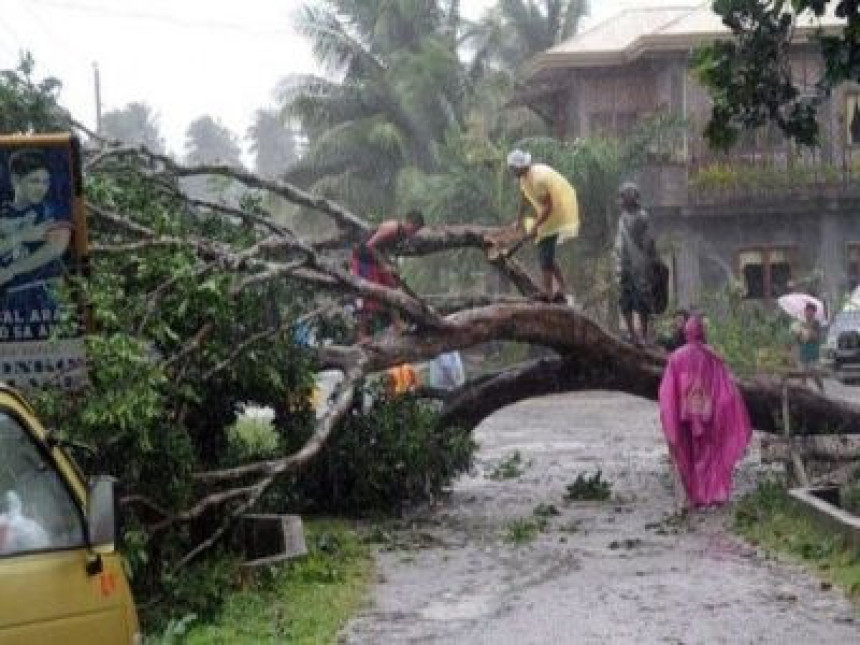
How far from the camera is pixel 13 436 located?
5148 mm

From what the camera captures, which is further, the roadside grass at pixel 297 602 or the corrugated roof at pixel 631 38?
the corrugated roof at pixel 631 38

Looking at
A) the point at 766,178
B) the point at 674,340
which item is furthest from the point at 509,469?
the point at 766,178

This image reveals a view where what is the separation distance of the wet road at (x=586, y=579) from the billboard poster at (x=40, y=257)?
2.22 metres

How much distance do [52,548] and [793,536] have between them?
23.4ft

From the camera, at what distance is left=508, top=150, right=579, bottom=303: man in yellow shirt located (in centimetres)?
1430

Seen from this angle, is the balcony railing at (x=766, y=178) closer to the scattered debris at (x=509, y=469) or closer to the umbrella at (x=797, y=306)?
the umbrella at (x=797, y=306)

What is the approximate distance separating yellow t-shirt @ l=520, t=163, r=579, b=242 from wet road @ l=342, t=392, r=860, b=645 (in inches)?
98.7

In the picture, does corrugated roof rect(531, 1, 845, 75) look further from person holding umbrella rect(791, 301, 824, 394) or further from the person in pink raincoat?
the person in pink raincoat

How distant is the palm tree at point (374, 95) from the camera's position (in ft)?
112

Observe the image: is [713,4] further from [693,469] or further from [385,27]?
[385,27]

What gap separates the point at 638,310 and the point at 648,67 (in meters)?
18.7

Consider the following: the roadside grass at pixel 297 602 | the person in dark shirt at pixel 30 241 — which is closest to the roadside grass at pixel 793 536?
the roadside grass at pixel 297 602

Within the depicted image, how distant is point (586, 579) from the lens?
998 cm

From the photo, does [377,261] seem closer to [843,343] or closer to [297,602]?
[297,602]
